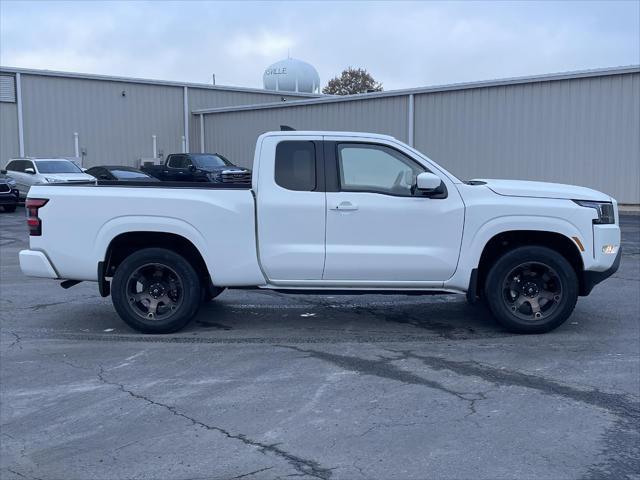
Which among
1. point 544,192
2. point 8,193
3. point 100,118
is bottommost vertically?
point 8,193

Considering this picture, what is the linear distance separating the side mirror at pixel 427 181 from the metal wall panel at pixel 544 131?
16476 millimetres

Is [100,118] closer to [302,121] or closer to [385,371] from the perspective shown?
[302,121]

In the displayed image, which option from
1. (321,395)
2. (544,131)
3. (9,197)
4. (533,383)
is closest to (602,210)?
(533,383)

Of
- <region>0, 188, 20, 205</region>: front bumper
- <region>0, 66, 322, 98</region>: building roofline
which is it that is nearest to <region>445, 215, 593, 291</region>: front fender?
<region>0, 188, 20, 205</region>: front bumper

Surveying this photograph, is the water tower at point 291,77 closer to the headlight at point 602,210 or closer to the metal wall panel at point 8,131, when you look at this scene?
the metal wall panel at point 8,131

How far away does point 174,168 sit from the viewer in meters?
27.4

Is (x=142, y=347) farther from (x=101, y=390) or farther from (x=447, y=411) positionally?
(x=447, y=411)

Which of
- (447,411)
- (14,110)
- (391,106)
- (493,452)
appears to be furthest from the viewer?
(14,110)

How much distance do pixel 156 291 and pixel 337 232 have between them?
6.43 feet

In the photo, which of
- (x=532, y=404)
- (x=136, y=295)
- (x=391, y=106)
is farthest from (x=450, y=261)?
(x=391, y=106)

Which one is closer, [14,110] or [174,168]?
[174,168]

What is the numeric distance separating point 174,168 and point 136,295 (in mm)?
21060

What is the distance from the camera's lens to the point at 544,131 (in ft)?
73.5

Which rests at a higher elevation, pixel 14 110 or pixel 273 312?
pixel 14 110
